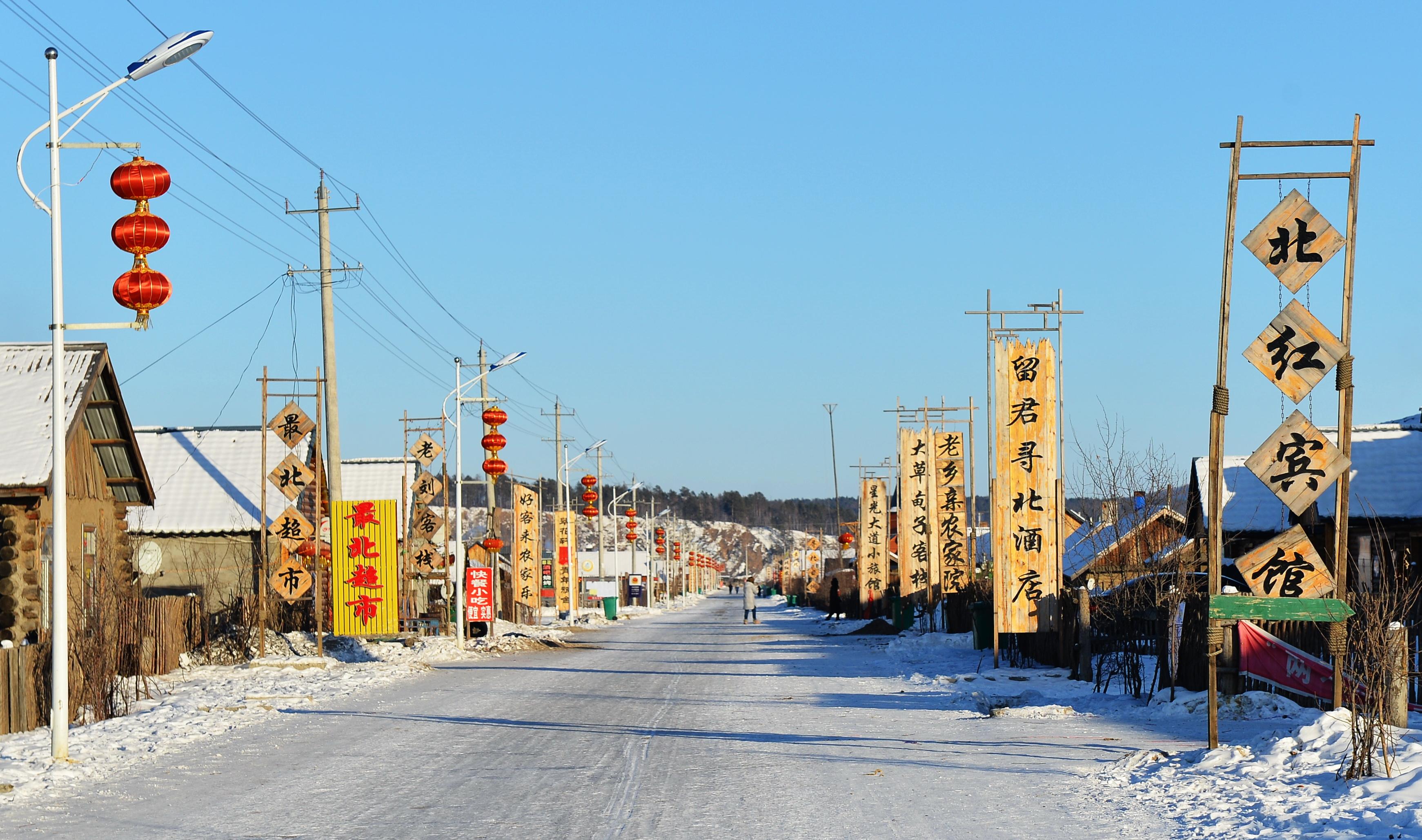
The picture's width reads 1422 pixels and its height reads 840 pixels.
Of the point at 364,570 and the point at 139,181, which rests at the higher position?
the point at 139,181

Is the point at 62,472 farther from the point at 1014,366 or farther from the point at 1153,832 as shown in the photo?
the point at 1014,366

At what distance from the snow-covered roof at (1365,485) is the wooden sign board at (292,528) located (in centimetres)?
2007

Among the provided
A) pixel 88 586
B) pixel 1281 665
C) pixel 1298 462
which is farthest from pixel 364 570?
pixel 1298 462

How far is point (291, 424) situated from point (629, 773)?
2104 cm

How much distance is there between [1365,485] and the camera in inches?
1195

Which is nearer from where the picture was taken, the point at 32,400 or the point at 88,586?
the point at 88,586

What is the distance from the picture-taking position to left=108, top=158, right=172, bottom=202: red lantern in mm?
13477

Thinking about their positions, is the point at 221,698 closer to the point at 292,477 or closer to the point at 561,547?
the point at 292,477

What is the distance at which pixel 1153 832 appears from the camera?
9.60 meters

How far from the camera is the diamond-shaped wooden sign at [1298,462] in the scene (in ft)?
42.5

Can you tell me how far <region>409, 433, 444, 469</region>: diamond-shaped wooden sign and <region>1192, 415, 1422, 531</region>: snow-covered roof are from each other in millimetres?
26919

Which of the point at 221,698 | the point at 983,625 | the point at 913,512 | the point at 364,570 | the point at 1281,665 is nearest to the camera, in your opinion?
the point at 1281,665

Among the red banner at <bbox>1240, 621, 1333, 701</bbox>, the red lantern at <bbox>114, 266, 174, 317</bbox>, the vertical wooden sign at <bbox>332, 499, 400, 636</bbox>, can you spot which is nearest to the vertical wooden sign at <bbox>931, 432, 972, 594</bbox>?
the vertical wooden sign at <bbox>332, 499, 400, 636</bbox>

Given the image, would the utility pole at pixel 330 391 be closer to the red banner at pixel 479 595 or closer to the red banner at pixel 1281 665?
the red banner at pixel 479 595
